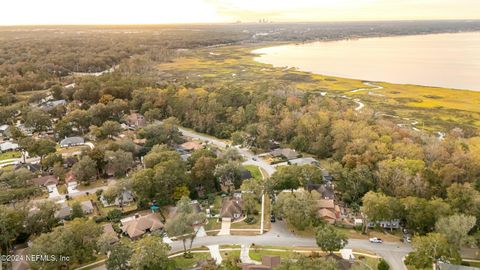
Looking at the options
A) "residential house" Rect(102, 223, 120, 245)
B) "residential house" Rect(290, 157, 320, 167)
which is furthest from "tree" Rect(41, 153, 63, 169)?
"residential house" Rect(290, 157, 320, 167)

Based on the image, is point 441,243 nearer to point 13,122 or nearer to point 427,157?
point 427,157

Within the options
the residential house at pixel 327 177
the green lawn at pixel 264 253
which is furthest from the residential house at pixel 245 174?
the green lawn at pixel 264 253

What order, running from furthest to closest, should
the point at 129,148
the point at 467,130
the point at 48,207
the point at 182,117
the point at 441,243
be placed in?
1. the point at 182,117
2. the point at 467,130
3. the point at 129,148
4. the point at 48,207
5. the point at 441,243

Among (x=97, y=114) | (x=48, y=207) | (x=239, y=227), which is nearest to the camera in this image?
(x=48, y=207)

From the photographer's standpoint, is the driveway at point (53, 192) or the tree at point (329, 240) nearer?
the tree at point (329, 240)

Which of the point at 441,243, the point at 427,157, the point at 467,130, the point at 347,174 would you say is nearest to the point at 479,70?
the point at 467,130

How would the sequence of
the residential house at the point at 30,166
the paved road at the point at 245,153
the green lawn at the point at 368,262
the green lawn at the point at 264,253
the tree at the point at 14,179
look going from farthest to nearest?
the paved road at the point at 245,153
the residential house at the point at 30,166
the tree at the point at 14,179
the green lawn at the point at 264,253
the green lawn at the point at 368,262

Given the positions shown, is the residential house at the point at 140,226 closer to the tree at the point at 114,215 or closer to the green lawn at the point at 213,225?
the tree at the point at 114,215

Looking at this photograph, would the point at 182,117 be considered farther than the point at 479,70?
No

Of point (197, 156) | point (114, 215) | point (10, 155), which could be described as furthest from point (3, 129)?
Result: point (197, 156)
